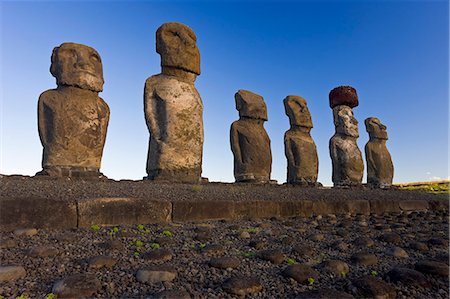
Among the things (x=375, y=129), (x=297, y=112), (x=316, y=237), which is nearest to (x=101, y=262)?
(x=316, y=237)

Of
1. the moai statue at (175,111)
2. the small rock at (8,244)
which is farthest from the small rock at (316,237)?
the moai statue at (175,111)

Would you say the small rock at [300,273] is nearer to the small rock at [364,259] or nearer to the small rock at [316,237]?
the small rock at [364,259]

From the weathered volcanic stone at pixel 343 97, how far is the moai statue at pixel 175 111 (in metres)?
7.85

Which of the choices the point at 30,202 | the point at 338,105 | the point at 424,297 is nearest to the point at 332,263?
the point at 424,297

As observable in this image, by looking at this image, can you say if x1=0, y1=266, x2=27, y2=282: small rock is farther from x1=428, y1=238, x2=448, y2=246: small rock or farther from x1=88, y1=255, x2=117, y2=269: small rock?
x1=428, y1=238, x2=448, y2=246: small rock

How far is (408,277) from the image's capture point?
2.17 metres

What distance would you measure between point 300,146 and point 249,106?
2487mm

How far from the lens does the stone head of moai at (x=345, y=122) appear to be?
13.2m

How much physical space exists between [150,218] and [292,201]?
2.44 meters

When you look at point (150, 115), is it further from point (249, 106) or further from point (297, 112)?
point (297, 112)

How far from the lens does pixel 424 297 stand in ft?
6.54

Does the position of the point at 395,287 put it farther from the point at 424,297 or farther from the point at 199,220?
the point at 199,220

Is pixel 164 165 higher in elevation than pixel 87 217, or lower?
higher

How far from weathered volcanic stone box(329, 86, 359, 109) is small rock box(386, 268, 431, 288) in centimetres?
1252
